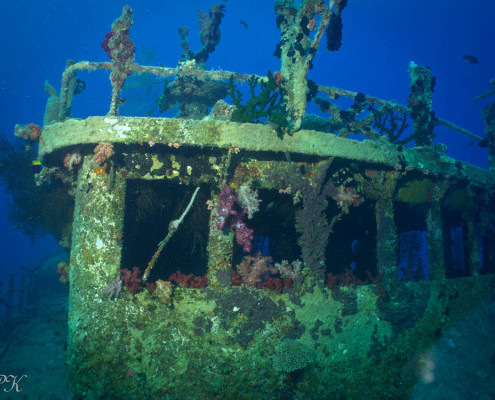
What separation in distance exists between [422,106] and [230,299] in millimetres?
6654

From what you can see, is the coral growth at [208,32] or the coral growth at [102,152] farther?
the coral growth at [208,32]

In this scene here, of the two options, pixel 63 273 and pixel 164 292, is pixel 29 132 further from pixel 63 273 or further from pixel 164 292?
pixel 164 292

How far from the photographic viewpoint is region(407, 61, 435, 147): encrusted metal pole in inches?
269

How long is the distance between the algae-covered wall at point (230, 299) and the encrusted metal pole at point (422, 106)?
1889 millimetres

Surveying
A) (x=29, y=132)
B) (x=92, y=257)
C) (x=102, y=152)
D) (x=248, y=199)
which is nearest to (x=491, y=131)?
(x=248, y=199)

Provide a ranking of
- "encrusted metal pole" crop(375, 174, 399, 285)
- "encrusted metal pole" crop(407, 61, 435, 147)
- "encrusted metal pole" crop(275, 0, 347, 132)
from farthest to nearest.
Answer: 1. "encrusted metal pole" crop(407, 61, 435, 147)
2. "encrusted metal pole" crop(375, 174, 399, 285)
3. "encrusted metal pole" crop(275, 0, 347, 132)

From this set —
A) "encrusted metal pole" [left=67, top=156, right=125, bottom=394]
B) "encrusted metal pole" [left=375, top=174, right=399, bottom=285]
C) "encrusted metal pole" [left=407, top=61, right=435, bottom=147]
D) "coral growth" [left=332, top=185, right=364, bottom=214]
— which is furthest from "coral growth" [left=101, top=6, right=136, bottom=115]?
"encrusted metal pole" [left=407, top=61, right=435, bottom=147]

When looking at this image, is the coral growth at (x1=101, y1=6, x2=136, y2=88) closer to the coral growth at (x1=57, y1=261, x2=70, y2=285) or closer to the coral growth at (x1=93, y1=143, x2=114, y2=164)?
the coral growth at (x1=93, y1=143, x2=114, y2=164)

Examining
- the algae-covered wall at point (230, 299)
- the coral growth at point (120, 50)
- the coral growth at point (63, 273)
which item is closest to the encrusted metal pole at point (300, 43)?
the algae-covered wall at point (230, 299)

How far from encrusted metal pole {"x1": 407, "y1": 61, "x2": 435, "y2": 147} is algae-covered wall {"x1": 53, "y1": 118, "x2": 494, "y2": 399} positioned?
1889 millimetres

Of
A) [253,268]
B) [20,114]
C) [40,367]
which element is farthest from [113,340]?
[20,114]

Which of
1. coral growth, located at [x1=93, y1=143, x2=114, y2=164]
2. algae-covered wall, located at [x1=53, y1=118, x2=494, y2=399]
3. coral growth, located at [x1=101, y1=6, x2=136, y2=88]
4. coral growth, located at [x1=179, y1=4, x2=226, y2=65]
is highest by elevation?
coral growth, located at [x1=179, y1=4, x2=226, y2=65]

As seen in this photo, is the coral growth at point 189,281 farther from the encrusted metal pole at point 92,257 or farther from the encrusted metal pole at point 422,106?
the encrusted metal pole at point 422,106

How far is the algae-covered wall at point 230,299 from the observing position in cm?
403
